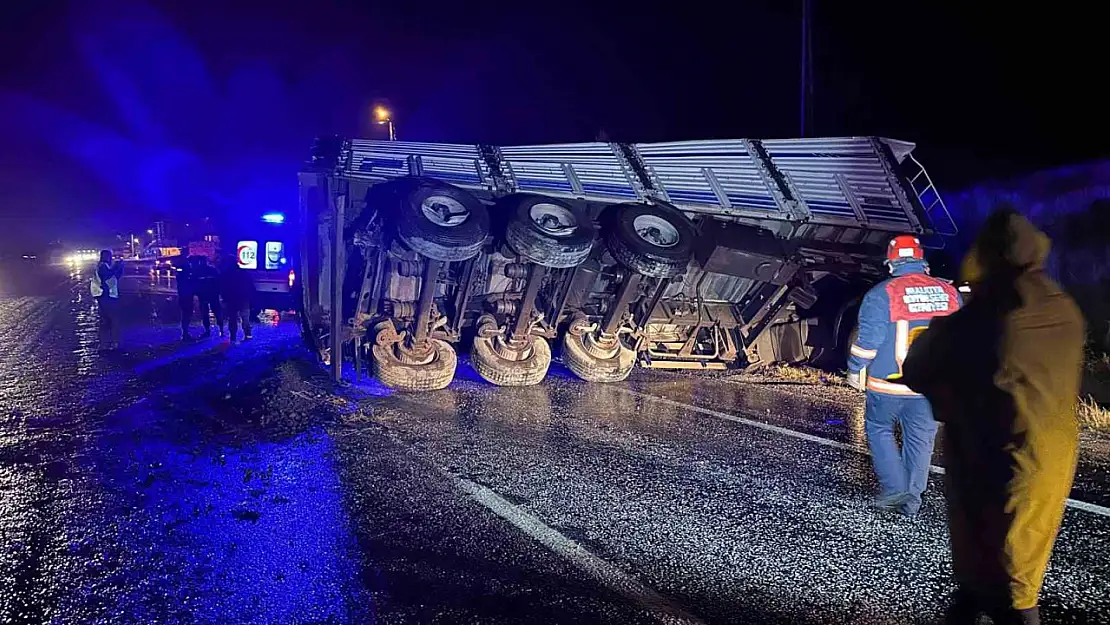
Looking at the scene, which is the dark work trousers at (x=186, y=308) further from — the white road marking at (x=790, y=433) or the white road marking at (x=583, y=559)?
the white road marking at (x=583, y=559)

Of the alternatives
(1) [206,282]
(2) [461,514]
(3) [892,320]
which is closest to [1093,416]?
(3) [892,320]

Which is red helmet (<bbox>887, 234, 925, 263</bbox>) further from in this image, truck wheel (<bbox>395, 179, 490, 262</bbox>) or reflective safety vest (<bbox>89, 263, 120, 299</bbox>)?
reflective safety vest (<bbox>89, 263, 120, 299</bbox>)

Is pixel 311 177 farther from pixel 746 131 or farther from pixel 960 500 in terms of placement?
pixel 746 131

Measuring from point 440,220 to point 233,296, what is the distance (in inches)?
209

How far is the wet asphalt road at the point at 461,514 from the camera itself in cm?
253

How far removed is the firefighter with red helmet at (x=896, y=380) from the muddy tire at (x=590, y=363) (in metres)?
3.33

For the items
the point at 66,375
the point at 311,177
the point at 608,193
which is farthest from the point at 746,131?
the point at 66,375

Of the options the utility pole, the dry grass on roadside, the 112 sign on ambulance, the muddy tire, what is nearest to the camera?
the dry grass on roadside

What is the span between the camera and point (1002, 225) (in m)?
1.93

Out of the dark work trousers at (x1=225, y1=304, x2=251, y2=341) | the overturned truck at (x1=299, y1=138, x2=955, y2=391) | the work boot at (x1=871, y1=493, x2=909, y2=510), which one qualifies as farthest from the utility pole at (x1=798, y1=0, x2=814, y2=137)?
the work boot at (x1=871, y1=493, x2=909, y2=510)

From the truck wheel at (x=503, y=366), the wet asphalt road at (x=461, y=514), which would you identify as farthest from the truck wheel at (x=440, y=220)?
the wet asphalt road at (x=461, y=514)

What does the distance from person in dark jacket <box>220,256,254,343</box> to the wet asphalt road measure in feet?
10.8

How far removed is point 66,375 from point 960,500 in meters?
8.08

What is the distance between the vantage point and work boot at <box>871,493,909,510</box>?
3.39m
